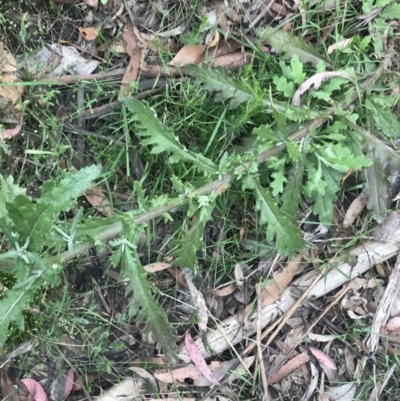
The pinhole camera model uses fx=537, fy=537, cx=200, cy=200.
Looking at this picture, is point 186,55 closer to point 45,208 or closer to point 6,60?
point 6,60

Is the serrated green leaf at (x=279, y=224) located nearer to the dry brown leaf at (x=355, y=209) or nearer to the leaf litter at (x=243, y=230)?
the leaf litter at (x=243, y=230)

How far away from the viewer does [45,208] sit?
5.83ft

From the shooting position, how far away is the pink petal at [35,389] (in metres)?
2.67

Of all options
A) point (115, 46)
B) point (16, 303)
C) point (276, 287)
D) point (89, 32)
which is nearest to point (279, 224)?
point (276, 287)

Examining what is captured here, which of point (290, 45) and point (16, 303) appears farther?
point (290, 45)

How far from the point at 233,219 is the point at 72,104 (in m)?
1.01

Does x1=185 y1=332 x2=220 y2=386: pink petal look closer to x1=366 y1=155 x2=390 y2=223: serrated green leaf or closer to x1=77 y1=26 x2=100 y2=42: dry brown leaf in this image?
x1=366 y1=155 x2=390 y2=223: serrated green leaf

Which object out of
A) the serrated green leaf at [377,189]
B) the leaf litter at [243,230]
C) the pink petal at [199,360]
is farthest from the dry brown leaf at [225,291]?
the serrated green leaf at [377,189]

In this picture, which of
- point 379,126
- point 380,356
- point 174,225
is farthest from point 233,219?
point 380,356

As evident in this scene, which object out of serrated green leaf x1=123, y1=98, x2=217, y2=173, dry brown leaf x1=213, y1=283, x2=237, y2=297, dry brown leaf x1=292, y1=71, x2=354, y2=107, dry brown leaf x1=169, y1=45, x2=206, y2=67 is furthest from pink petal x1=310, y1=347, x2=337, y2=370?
dry brown leaf x1=169, y1=45, x2=206, y2=67

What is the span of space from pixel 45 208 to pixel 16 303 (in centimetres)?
37

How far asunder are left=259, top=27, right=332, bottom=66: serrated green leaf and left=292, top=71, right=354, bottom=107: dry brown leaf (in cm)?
11

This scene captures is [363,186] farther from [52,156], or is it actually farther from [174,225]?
[52,156]

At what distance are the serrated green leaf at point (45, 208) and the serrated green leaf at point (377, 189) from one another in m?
1.47
